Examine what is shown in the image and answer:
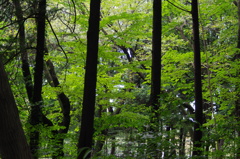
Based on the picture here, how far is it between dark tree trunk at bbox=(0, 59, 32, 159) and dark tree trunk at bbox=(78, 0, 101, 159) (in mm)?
2314

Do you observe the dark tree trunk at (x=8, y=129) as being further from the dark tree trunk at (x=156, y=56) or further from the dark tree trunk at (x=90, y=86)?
the dark tree trunk at (x=156, y=56)

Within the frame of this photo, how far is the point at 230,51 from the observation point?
30.7 ft

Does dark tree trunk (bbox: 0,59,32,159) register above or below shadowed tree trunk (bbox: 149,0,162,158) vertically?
below

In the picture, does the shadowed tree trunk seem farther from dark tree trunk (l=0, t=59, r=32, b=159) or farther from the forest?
dark tree trunk (l=0, t=59, r=32, b=159)

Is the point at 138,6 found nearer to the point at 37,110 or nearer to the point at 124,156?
the point at 37,110

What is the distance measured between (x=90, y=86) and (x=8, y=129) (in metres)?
2.64

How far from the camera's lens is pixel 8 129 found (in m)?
3.22

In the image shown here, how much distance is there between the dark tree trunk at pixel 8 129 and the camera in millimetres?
3209

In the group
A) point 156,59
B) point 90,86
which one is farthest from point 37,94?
point 156,59

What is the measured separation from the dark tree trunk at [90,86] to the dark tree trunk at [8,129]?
2.31 m

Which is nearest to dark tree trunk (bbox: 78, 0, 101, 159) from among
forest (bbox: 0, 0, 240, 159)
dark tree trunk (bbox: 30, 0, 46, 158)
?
forest (bbox: 0, 0, 240, 159)

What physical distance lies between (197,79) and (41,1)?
4.93m

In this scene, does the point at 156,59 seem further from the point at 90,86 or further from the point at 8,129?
the point at 8,129

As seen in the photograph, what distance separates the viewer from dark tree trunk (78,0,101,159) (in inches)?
219
